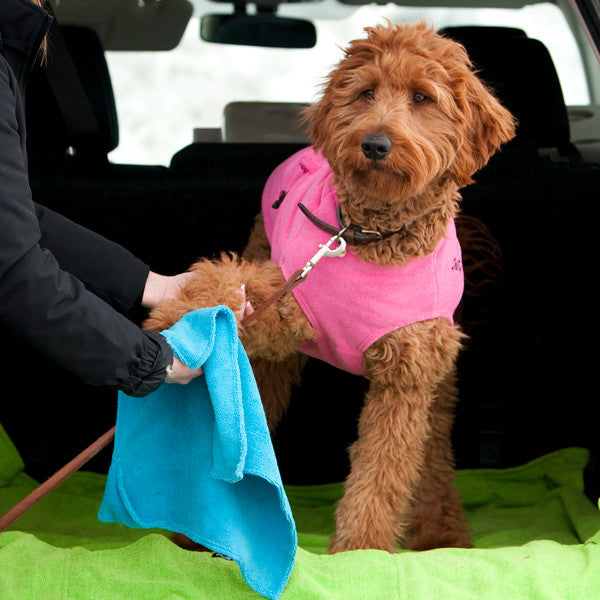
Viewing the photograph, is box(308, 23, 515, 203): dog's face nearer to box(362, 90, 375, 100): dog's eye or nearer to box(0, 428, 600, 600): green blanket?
box(362, 90, 375, 100): dog's eye

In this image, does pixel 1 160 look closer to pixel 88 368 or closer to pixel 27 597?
pixel 88 368

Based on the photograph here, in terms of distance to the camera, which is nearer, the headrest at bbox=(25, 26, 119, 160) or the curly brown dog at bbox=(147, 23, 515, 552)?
the curly brown dog at bbox=(147, 23, 515, 552)

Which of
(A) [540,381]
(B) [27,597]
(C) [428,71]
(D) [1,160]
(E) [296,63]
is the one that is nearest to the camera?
(D) [1,160]

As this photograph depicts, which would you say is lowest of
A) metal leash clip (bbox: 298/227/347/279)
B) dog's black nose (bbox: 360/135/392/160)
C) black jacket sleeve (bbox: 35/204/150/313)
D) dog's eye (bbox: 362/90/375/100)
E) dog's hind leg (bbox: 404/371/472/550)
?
dog's hind leg (bbox: 404/371/472/550)

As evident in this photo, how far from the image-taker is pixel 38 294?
136 cm

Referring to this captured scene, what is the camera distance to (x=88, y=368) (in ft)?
4.65

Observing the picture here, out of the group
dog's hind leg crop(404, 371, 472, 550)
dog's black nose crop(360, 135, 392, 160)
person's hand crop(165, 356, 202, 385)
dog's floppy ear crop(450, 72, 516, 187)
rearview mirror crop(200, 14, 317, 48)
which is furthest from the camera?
rearview mirror crop(200, 14, 317, 48)

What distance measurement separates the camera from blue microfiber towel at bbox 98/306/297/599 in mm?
1564

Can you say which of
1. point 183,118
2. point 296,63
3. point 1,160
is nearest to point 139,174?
point 183,118

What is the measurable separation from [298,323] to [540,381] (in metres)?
1.18

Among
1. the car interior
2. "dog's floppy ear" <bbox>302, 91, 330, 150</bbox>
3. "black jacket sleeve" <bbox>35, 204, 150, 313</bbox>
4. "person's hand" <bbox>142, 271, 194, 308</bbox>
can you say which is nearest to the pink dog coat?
"dog's floppy ear" <bbox>302, 91, 330, 150</bbox>

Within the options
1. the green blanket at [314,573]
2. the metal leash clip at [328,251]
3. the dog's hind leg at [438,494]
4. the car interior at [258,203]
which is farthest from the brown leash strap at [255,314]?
the car interior at [258,203]

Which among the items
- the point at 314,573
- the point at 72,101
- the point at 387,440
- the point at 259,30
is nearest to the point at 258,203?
the point at 259,30

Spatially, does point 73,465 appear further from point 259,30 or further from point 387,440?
point 259,30
